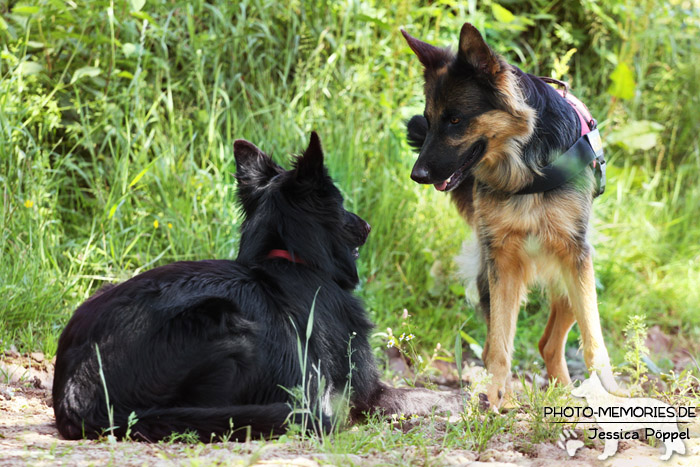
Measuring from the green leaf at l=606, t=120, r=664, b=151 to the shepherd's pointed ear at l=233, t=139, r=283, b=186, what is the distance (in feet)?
14.8

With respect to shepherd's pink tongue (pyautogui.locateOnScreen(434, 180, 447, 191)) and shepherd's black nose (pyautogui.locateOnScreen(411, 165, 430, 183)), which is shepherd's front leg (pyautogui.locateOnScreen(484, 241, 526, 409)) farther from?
shepherd's black nose (pyautogui.locateOnScreen(411, 165, 430, 183))

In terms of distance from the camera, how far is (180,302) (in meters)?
2.89

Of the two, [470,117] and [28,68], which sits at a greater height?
[28,68]

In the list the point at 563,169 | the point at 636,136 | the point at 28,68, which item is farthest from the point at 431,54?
the point at 636,136

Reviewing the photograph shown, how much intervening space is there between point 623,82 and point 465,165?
370cm

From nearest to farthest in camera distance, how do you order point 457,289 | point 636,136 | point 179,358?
point 179,358
point 457,289
point 636,136

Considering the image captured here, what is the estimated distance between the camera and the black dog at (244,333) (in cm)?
274

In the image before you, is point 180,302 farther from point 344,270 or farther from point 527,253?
point 527,253

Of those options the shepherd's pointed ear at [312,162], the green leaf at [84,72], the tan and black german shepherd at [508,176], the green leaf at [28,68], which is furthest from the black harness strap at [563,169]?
the green leaf at [28,68]

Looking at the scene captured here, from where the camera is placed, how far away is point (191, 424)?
2.70 metres

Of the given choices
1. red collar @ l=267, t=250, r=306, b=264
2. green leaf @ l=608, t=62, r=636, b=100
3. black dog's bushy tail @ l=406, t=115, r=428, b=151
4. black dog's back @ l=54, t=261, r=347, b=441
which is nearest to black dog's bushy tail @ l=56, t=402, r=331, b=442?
black dog's back @ l=54, t=261, r=347, b=441

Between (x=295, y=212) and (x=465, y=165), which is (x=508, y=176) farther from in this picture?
(x=295, y=212)

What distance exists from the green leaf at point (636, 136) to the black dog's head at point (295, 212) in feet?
14.3

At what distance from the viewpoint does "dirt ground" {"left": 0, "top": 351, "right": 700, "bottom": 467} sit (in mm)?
2275
